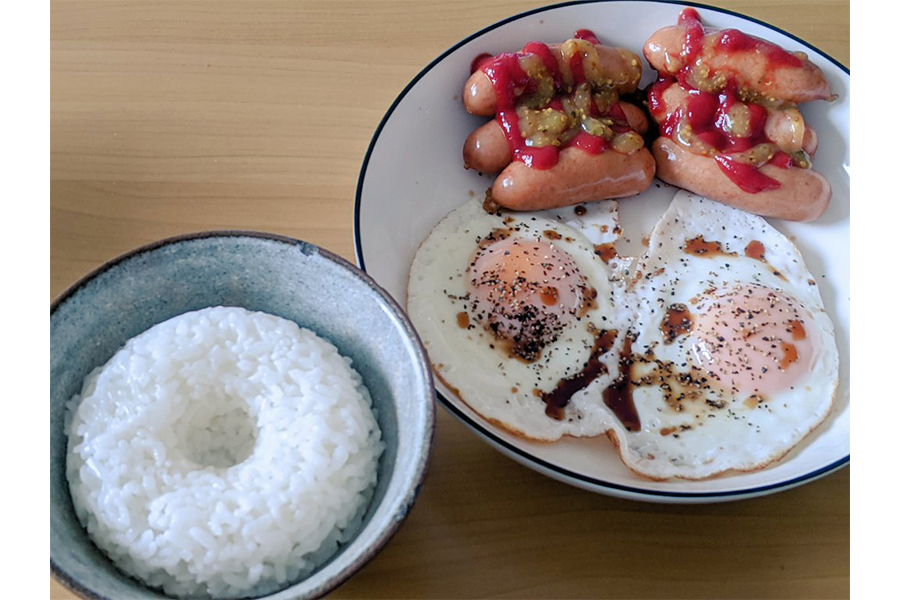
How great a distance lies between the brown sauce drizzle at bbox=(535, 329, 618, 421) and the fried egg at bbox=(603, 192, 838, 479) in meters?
0.05

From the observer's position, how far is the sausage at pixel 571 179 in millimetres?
1523

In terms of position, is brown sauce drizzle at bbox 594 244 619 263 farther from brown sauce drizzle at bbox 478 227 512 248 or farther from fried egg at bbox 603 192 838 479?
brown sauce drizzle at bbox 478 227 512 248

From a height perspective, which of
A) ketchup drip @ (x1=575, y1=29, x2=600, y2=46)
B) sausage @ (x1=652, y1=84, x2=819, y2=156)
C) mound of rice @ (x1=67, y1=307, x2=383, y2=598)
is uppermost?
ketchup drip @ (x1=575, y1=29, x2=600, y2=46)

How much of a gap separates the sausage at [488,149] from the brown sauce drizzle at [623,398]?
502 mm

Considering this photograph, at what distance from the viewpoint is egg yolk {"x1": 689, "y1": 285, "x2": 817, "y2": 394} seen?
55.9 inches

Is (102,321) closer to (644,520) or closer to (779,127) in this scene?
(644,520)

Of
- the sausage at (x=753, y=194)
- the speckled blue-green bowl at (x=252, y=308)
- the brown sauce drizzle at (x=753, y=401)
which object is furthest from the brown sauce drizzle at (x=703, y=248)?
the speckled blue-green bowl at (x=252, y=308)

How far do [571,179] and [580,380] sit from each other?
43 cm

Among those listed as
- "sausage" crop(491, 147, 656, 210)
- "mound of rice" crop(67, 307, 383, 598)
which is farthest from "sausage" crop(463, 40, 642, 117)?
"mound of rice" crop(67, 307, 383, 598)

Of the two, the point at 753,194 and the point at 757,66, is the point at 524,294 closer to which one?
the point at 753,194

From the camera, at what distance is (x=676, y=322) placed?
150cm

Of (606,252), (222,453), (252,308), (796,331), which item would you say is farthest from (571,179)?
(222,453)

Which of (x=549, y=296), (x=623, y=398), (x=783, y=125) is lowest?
(x=623, y=398)

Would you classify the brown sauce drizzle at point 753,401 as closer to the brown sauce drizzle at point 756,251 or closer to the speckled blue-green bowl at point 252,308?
the brown sauce drizzle at point 756,251
